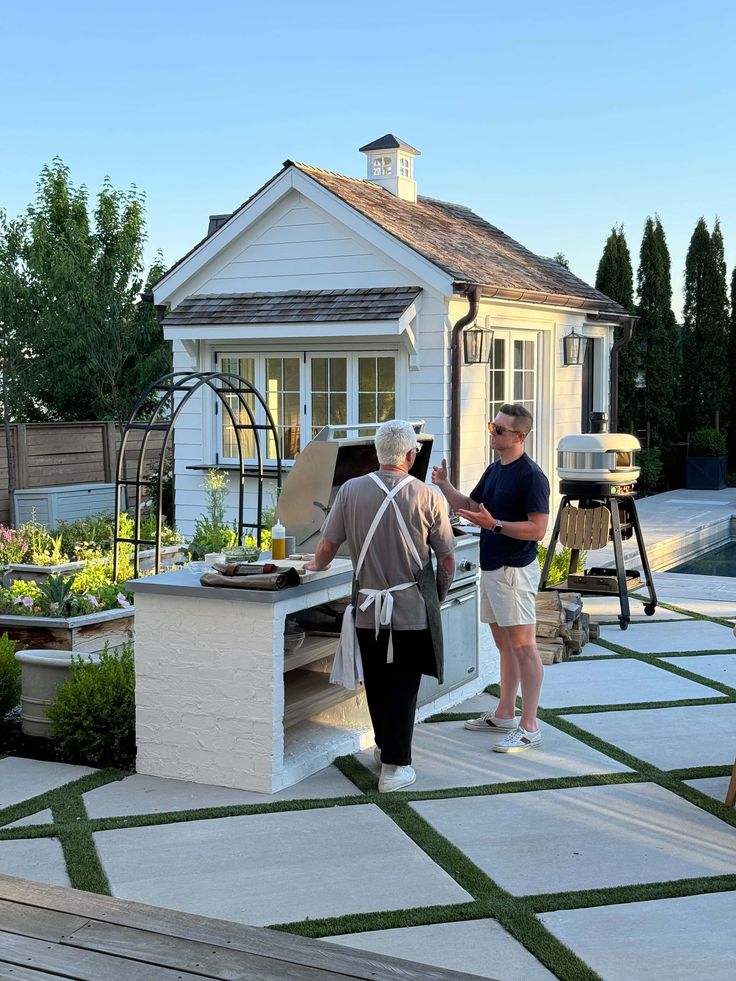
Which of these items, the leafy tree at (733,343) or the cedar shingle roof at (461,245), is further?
the leafy tree at (733,343)

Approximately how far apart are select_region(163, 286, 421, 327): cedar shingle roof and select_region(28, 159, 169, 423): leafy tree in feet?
15.2

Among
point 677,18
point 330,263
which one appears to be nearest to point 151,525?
point 330,263

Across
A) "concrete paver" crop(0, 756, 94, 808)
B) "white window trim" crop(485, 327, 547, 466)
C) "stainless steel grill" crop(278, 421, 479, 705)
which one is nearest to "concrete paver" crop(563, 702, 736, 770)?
"stainless steel grill" crop(278, 421, 479, 705)

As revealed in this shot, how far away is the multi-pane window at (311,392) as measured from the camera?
11602mm

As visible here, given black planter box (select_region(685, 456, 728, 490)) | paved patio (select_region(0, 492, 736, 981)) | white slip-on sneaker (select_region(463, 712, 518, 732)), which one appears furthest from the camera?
black planter box (select_region(685, 456, 728, 490))

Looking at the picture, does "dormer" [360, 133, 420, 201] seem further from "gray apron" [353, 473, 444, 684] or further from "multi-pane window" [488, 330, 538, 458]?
"gray apron" [353, 473, 444, 684]

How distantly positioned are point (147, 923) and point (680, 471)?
63.2 ft

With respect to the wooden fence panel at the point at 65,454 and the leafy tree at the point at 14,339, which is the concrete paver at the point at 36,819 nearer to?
the wooden fence panel at the point at 65,454

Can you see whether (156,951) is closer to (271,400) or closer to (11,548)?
(11,548)

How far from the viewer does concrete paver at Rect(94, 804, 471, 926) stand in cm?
403

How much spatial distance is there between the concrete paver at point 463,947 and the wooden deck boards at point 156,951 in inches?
28.4

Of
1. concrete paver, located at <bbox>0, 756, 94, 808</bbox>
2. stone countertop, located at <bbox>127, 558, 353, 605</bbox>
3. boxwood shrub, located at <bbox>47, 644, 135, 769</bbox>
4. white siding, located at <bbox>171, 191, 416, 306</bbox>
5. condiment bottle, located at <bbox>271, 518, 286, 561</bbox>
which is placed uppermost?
white siding, located at <bbox>171, 191, 416, 306</bbox>

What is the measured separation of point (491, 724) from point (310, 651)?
3.72 feet

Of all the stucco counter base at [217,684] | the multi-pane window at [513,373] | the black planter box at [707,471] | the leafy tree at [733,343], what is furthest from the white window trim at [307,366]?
the leafy tree at [733,343]
